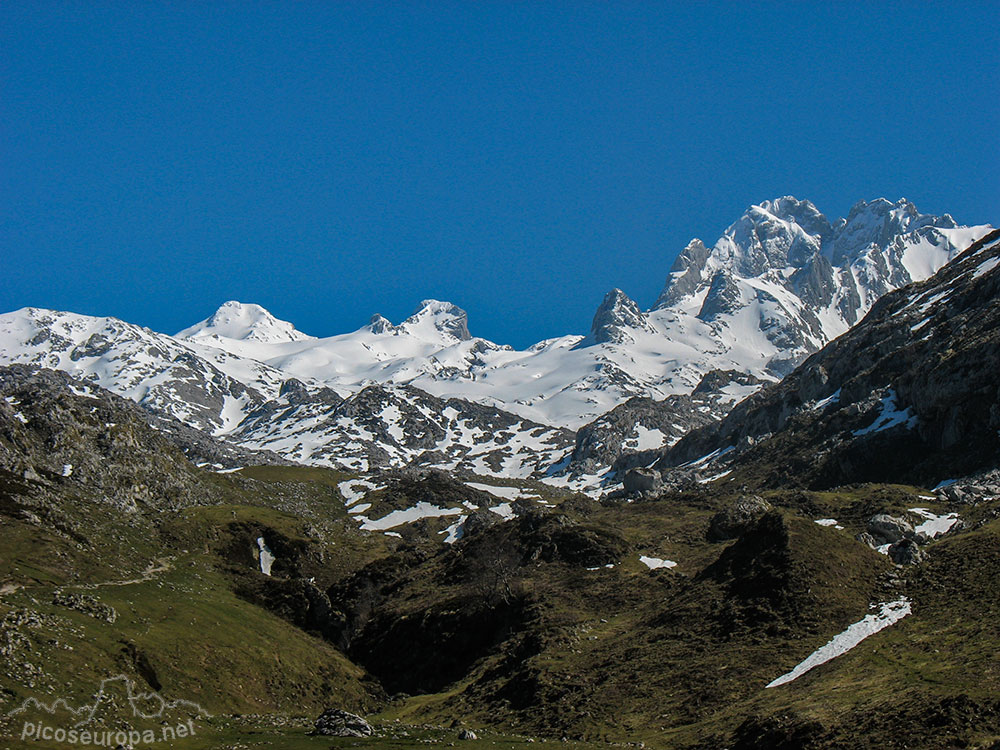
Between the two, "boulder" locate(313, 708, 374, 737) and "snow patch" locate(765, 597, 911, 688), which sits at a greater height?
"boulder" locate(313, 708, 374, 737)

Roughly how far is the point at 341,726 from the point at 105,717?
1583cm

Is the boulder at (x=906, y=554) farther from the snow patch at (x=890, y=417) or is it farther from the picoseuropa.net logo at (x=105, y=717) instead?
the snow patch at (x=890, y=417)

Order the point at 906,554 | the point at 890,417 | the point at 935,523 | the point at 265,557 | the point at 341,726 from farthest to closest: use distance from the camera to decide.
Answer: the point at 890,417 < the point at 265,557 < the point at 935,523 < the point at 906,554 < the point at 341,726

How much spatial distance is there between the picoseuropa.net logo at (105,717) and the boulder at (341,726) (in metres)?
9.00

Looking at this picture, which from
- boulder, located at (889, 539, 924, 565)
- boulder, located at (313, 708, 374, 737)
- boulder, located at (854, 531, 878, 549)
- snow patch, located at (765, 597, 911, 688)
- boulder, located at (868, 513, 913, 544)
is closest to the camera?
boulder, located at (313, 708, 374, 737)

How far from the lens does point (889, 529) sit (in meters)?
94.7

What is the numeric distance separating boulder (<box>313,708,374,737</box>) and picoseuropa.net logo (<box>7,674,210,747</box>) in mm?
9001

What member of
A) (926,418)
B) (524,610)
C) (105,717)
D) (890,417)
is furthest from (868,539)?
(890,417)

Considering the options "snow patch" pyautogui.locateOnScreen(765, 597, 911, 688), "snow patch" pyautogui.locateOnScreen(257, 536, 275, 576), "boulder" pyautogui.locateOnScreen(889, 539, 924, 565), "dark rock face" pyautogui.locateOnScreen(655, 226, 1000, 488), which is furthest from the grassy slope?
"dark rock face" pyautogui.locateOnScreen(655, 226, 1000, 488)

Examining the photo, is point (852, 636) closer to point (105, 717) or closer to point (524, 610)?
point (524, 610)

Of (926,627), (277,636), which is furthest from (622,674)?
(277,636)

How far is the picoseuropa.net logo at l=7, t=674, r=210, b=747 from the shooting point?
47281 millimetres

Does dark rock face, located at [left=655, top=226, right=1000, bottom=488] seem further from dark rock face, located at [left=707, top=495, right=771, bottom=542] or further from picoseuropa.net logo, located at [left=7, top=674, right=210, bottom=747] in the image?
picoseuropa.net logo, located at [left=7, top=674, right=210, bottom=747]

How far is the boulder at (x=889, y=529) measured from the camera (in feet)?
307
